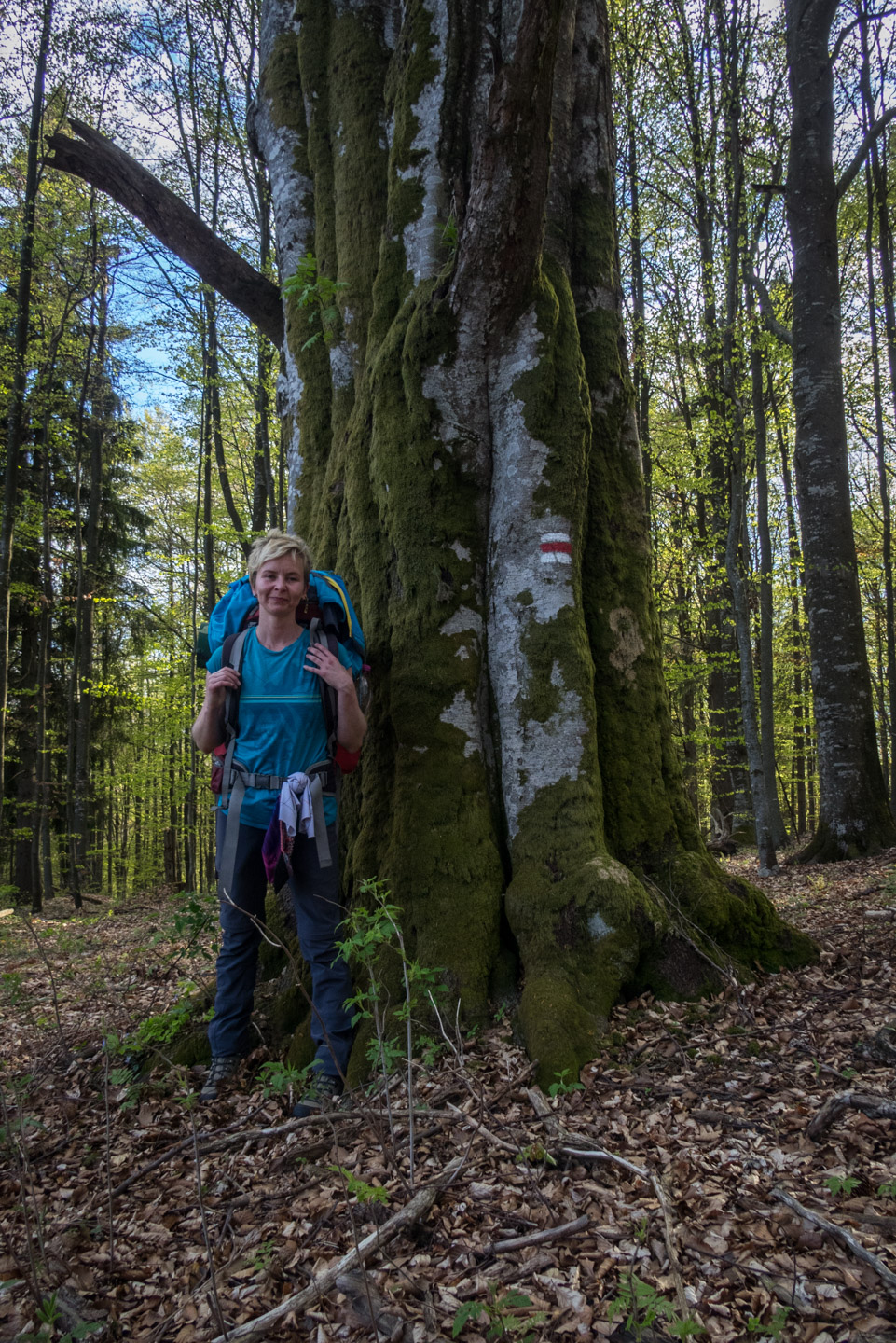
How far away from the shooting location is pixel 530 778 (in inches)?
138

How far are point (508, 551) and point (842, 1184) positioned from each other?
2.79 meters

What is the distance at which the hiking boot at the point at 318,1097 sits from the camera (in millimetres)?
2791

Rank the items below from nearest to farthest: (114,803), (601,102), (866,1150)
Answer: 1. (866,1150)
2. (601,102)
3. (114,803)

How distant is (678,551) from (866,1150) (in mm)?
14504

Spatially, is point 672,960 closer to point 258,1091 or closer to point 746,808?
point 258,1091

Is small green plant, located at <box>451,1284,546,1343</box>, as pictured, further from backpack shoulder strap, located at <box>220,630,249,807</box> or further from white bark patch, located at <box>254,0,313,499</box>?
white bark patch, located at <box>254,0,313,499</box>

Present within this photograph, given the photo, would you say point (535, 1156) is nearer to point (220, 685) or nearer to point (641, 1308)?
point (641, 1308)

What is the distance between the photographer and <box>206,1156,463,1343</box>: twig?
176 centimetres

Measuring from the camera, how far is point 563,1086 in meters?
2.67

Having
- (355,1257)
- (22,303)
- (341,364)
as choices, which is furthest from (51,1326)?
(22,303)

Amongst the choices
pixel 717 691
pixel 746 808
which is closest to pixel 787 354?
pixel 717 691

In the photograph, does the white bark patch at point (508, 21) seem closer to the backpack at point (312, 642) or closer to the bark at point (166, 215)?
the bark at point (166, 215)

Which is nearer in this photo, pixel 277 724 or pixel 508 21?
pixel 277 724

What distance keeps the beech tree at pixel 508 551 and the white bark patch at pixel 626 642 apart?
0.05 feet
